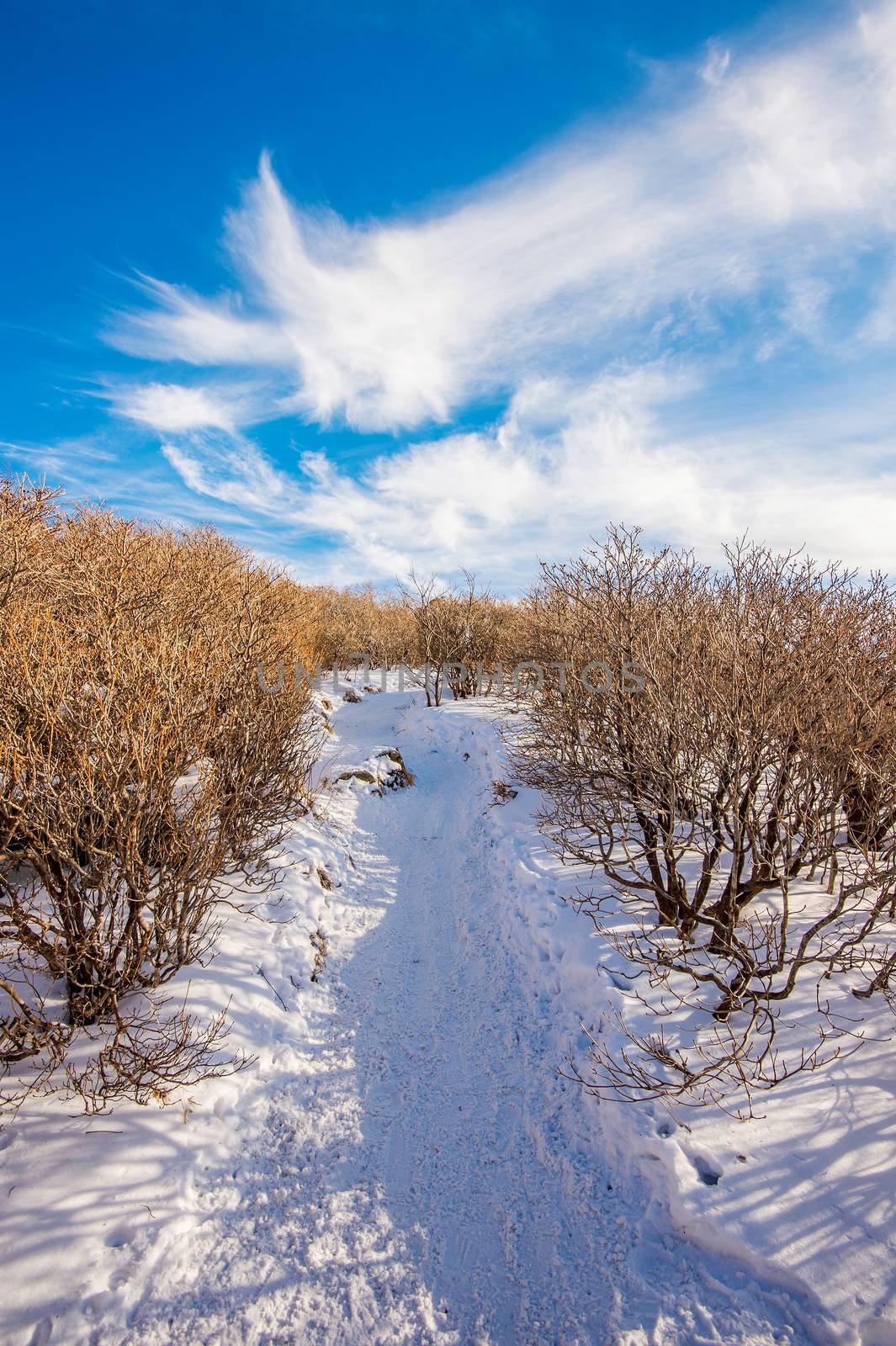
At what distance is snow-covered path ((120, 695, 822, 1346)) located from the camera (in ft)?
13.1

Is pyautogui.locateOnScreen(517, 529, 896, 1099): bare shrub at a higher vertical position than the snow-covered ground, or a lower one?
higher

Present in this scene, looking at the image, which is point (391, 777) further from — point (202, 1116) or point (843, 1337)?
point (843, 1337)

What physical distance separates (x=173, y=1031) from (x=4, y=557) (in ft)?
27.4

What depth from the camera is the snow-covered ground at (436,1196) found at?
393cm

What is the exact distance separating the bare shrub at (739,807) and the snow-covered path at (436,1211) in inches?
42.2

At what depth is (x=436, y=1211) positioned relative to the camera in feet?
16.0

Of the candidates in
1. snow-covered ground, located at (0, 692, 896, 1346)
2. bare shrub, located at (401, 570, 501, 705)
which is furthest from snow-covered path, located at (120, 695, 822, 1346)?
bare shrub, located at (401, 570, 501, 705)

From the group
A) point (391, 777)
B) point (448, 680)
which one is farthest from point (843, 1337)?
point (448, 680)

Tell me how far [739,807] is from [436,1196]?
4.94m

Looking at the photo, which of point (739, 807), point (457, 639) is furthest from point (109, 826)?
point (457, 639)

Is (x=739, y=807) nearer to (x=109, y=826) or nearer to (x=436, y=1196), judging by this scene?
(x=436, y=1196)

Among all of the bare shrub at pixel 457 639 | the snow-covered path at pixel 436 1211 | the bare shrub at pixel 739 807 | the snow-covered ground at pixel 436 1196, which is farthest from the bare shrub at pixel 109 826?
the bare shrub at pixel 457 639

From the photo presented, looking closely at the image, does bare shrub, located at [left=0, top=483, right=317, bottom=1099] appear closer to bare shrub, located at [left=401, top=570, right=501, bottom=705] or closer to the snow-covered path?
the snow-covered path

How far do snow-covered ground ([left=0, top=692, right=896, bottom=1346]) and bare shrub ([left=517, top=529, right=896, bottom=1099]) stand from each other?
633 millimetres
